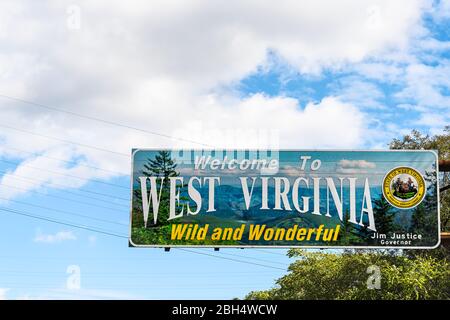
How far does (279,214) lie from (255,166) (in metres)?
1.96

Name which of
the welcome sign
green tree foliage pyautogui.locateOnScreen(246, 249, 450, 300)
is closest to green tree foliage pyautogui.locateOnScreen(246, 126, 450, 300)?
green tree foliage pyautogui.locateOnScreen(246, 249, 450, 300)

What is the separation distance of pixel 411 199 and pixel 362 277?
28.1 ft

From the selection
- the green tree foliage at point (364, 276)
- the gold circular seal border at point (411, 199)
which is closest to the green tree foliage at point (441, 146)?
the green tree foliage at point (364, 276)

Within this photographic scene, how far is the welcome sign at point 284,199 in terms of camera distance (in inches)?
917

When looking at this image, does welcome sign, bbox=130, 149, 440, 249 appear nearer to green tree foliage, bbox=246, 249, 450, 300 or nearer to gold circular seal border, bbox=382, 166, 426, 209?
gold circular seal border, bbox=382, 166, 426, 209

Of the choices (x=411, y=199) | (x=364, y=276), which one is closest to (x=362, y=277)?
(x=364, y=276)

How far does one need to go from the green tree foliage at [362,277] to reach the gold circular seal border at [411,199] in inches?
265

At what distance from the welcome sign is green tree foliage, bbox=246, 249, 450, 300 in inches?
258

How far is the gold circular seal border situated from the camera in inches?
930

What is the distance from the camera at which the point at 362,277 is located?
31219mm

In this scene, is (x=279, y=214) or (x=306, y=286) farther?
(x=306, y=286)
